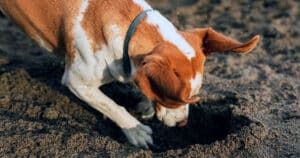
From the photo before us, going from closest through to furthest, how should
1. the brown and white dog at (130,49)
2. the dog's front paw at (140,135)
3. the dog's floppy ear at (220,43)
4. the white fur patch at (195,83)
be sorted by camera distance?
the brown and white dog at (130,49) → the white fur patch at (195,83) → the dog's floppy ear at (220,43) → the dog's front paw at (140,135)

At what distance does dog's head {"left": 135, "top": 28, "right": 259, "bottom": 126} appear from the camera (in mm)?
3541

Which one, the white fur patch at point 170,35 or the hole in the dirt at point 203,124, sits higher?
the white fur patch at point 170,35

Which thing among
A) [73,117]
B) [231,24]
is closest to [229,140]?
[73,117]

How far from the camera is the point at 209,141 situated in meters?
4.77

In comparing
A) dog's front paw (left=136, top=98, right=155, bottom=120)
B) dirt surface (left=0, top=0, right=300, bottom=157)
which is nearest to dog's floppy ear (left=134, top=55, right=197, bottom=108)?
dirt surface (left=0, top=0, right=300, bottom=157)

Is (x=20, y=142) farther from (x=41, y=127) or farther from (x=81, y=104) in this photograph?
(x=81, y=104)

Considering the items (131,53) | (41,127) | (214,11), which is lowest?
(214,11)

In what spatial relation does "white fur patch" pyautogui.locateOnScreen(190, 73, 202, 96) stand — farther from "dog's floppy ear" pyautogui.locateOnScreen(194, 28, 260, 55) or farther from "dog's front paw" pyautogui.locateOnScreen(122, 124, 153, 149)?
"dog's front paw" pyautogui.locateOnScreen(122, 124, 153, 149)

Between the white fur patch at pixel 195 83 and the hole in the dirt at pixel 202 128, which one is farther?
the hole in the dirt at pixel 202 128

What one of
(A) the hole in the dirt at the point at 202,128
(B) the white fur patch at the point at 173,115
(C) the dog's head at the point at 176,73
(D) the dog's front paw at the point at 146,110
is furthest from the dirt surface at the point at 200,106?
(C) the dog's head at the point at 176,73

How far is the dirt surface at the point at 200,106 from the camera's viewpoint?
13.9ft

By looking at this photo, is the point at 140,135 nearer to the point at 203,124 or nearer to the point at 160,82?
the point at 203,124

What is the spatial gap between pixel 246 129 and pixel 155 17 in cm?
123

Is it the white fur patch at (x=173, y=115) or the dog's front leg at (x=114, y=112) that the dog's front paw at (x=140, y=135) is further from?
the white fur patch at (x=173, y=115)
